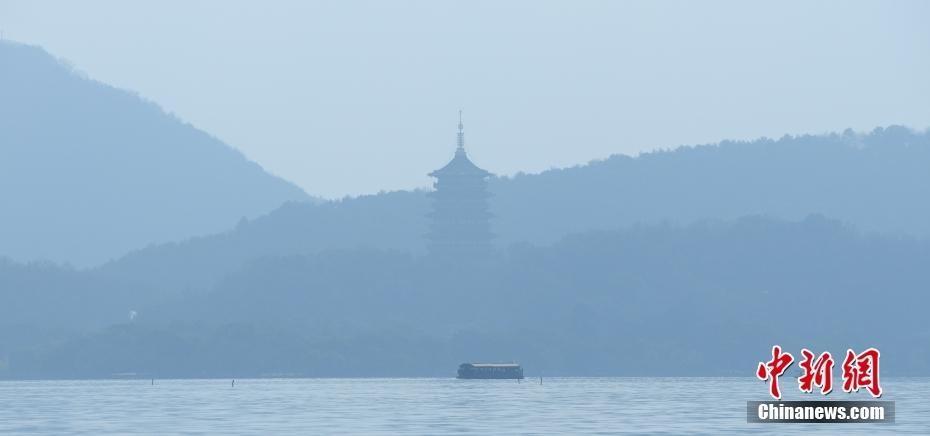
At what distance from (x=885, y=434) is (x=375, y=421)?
27.8 m

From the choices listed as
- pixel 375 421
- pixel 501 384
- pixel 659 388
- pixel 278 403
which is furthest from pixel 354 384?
pixel 375 421

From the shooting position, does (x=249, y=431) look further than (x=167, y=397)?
No

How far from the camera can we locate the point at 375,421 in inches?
4537

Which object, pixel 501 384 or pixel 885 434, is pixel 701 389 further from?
pixel 885 434

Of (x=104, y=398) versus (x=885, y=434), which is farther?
(x=104, y=398)

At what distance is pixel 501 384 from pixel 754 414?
75.5m

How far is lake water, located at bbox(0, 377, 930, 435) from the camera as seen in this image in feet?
353

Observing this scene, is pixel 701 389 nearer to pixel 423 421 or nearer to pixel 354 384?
pixel 354 384

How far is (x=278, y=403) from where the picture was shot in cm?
14288

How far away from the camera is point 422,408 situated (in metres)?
132

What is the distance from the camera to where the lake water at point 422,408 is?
108 metres

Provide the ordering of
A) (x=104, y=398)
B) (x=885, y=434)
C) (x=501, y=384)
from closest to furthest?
(x=885, y=434), (x=104, y=398), (x=501, y=384)

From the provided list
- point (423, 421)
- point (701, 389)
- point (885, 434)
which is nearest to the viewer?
point (885, 434)

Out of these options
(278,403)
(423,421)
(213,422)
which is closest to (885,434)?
(423,421)
